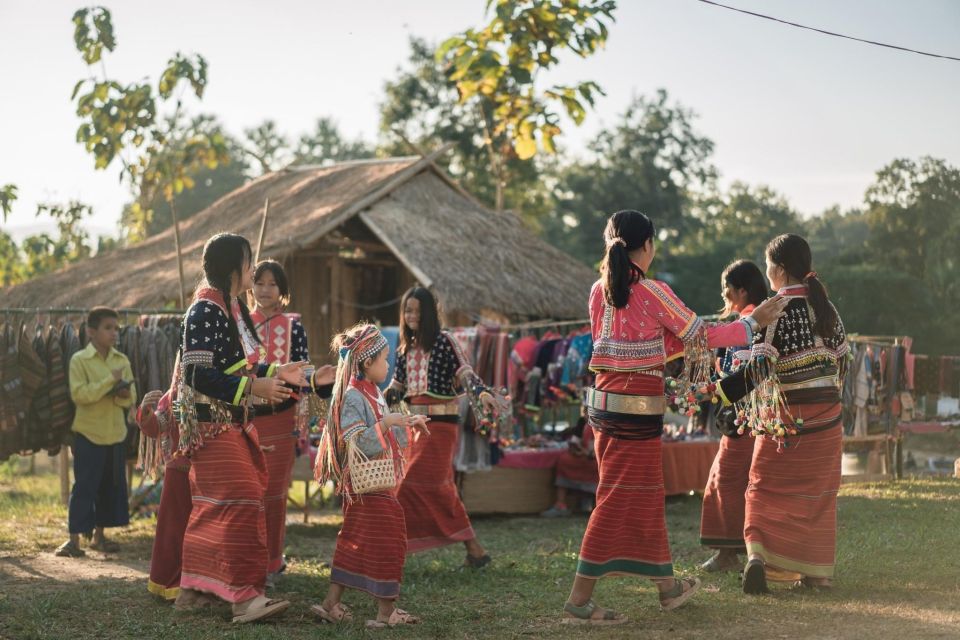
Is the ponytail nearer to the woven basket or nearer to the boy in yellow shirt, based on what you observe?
the woven basket

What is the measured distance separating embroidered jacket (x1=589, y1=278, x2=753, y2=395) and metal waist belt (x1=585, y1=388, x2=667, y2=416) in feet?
0.16

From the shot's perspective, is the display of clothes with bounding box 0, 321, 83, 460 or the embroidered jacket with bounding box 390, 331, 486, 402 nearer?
the embroidered jacket with bounding box 390, 331, 486, 402

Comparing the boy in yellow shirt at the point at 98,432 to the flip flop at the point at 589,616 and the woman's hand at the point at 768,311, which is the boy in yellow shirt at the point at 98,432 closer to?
the flip flop at the point at 589,616

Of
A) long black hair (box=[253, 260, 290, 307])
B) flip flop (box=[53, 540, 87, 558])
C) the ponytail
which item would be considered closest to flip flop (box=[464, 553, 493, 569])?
long black hair (box=[253, 260, 290, 307])

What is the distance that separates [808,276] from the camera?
5.55 meters

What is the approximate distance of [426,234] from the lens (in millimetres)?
16516

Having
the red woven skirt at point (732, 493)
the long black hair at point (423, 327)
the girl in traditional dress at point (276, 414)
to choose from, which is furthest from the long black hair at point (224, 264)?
the red woven skirt at point (732, 493)

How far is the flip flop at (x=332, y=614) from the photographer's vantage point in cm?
523

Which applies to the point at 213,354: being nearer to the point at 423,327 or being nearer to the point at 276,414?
the point at 276,414

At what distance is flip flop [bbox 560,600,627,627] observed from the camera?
4984 millimetres

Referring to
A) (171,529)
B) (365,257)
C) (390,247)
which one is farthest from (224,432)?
(365,257)

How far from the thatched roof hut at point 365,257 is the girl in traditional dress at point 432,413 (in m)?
8.02

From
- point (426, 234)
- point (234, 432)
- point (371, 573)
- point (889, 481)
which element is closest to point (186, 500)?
point (234, 432)

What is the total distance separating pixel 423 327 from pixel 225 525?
7.18 feet
